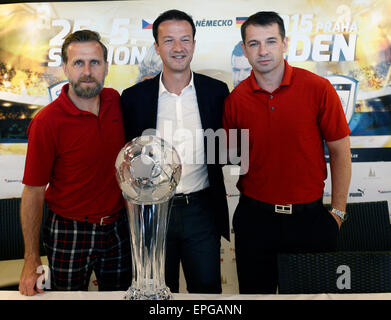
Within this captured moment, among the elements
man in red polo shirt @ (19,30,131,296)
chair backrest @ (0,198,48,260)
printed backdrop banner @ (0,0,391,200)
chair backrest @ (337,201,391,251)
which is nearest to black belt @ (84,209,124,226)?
man in red polo shirt @ (19,30,131,296)

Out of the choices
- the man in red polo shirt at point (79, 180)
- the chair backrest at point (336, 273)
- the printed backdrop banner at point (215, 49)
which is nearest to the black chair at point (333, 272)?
the chair backrest at point (336, 273)

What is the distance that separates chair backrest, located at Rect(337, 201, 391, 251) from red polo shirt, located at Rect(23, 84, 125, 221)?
1.68 metres

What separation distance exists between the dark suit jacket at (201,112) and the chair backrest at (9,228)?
1235 mm

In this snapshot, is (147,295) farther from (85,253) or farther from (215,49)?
(215,49)

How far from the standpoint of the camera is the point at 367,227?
2.70 meters

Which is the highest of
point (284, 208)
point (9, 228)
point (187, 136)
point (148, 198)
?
point (187, 136)

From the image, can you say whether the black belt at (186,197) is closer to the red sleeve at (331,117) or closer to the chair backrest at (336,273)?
the chair backrest at (336,273)

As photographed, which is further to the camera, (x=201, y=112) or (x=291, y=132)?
(x=201, y=112)

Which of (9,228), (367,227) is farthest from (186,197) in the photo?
(9,228)

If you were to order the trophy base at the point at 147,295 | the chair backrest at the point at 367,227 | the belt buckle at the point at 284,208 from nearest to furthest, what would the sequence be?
the trophy base at the point at 147,295, the belt buckle at the point at 284,208, the chair backrest at the point at 367,227

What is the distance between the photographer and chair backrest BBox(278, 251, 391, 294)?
156cm

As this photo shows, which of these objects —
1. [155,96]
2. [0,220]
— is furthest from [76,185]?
[0,220]

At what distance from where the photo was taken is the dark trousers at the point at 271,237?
1870 millimetres

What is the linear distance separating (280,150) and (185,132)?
484 millimetres
